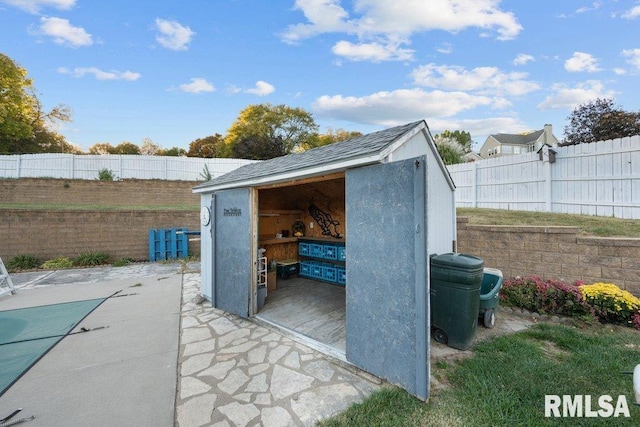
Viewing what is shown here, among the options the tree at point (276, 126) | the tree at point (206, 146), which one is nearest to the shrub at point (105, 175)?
the tree at point (276, 126)

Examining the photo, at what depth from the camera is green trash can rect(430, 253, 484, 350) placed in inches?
124

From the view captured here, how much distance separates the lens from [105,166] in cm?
1441

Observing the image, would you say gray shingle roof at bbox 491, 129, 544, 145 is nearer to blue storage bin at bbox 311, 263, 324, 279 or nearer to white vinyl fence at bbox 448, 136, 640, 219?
white vinyl fence at bbox 448, 136, 640, 219

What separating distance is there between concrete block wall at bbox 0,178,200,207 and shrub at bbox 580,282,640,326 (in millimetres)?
15018

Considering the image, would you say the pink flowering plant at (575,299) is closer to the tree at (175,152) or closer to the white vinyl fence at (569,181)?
the white vinyl fence at (569,181)

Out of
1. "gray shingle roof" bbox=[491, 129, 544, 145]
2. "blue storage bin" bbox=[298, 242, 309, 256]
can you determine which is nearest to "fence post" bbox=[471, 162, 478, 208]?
"blue storage bin" bbox=[298, 242, 309, 256]

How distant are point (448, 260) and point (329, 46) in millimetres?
8899

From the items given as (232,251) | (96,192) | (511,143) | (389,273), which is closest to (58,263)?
(96,192)

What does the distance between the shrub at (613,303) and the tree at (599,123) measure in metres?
12.4

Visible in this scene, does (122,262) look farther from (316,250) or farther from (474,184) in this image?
(474,184)

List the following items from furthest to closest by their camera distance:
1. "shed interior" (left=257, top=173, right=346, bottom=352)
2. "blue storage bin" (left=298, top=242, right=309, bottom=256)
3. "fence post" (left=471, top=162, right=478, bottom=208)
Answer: "fence post" (left=471, top=162, right=478, bottom=208), "blue storage bin" (left=298, top=242, right=309, bottom=256), "shed interior" (left=257, top=173, right=346, bottom=352)

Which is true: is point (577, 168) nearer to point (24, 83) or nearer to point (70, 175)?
point (70, 175)

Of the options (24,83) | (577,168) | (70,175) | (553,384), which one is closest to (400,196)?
(553,384)

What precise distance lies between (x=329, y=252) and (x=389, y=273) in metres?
3.63
